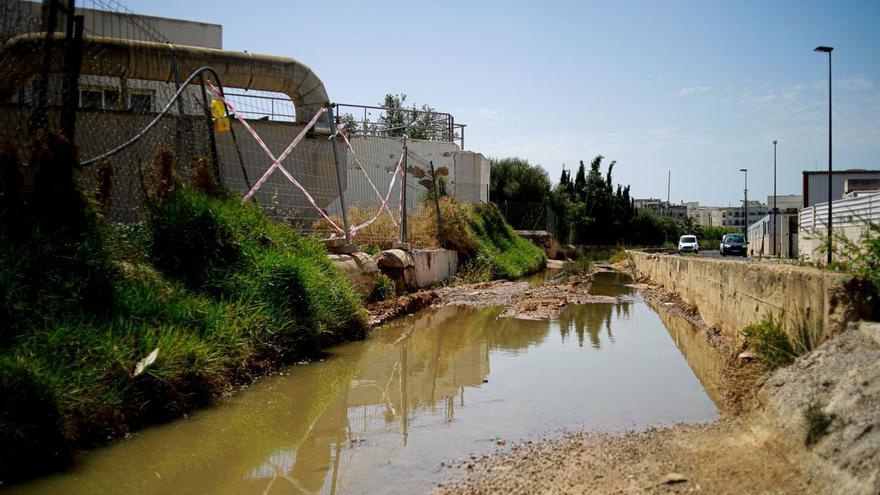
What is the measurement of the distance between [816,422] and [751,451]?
495mm

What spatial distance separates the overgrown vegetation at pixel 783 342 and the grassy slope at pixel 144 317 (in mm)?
4502

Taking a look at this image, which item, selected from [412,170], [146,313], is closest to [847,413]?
[146,313]

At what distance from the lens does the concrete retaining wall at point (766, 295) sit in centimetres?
477

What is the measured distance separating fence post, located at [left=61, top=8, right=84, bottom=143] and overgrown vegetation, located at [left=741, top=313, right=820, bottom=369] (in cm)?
627

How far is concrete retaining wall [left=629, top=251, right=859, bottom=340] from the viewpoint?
188 inches

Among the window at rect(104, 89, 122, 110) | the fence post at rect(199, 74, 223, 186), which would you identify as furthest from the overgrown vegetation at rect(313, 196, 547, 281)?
the window at rect(104, 89, 122, 110)

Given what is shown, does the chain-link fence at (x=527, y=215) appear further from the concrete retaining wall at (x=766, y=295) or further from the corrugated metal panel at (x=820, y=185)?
the concrete retaining wall at (x=766, y=295)

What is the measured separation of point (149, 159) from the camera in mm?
7820

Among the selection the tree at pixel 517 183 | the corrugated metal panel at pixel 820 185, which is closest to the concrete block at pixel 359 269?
the tree at pixel 517 183

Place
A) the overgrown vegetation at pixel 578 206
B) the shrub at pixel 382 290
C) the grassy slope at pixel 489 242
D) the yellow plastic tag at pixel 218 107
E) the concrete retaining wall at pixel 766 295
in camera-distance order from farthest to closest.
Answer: the overgrown vegetation at pixel 578 206 → the grassy slope at pixel 489 242 → the shrub at pixel 382 290 → the yellow plastic tag at pixel 218 107 → the concrete retaining wall at pixel 766 295

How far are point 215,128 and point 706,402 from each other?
695 centimetres

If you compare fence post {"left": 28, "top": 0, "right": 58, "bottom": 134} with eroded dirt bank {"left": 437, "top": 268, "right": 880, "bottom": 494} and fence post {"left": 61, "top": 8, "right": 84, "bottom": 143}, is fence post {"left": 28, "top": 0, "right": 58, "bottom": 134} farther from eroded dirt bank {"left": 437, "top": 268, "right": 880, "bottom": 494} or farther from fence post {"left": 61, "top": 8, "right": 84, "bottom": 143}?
eroded dirt bank {"left": 437, "top": 268, "right": 880, "bottom": 494}

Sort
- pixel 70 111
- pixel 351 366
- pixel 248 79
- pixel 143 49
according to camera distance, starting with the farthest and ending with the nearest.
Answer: pixel 248 79 < pixel 143 49 < pixel 351 366 < pixel 70 111

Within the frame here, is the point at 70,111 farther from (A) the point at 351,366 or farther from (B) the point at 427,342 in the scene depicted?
(B) the point at 427,342
